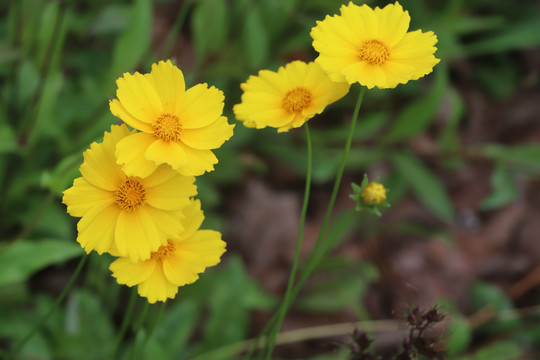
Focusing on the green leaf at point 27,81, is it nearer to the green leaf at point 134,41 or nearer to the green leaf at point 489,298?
the green leaf at point 134,41

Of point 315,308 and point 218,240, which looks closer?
point 218,240

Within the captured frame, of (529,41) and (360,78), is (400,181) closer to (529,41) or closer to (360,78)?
(529,41)

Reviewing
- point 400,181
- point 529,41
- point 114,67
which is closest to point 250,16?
point 114,67

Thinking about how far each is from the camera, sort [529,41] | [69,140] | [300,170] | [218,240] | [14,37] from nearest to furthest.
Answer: [218,240]
[69,140]
[14,37]
[300,170]
[529,41]

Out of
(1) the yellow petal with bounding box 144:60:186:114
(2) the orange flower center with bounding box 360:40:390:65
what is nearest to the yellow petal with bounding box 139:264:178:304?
(1) the yellow petal with bounding box 144:60:186:114

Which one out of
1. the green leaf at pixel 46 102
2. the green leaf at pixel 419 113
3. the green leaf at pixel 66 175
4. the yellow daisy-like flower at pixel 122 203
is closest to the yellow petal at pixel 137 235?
the yellow daisy-like flower at pixel 122 203

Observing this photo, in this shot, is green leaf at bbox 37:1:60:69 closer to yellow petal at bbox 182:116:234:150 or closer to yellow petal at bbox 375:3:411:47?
yellow petal at bbox 182:116:234:150
